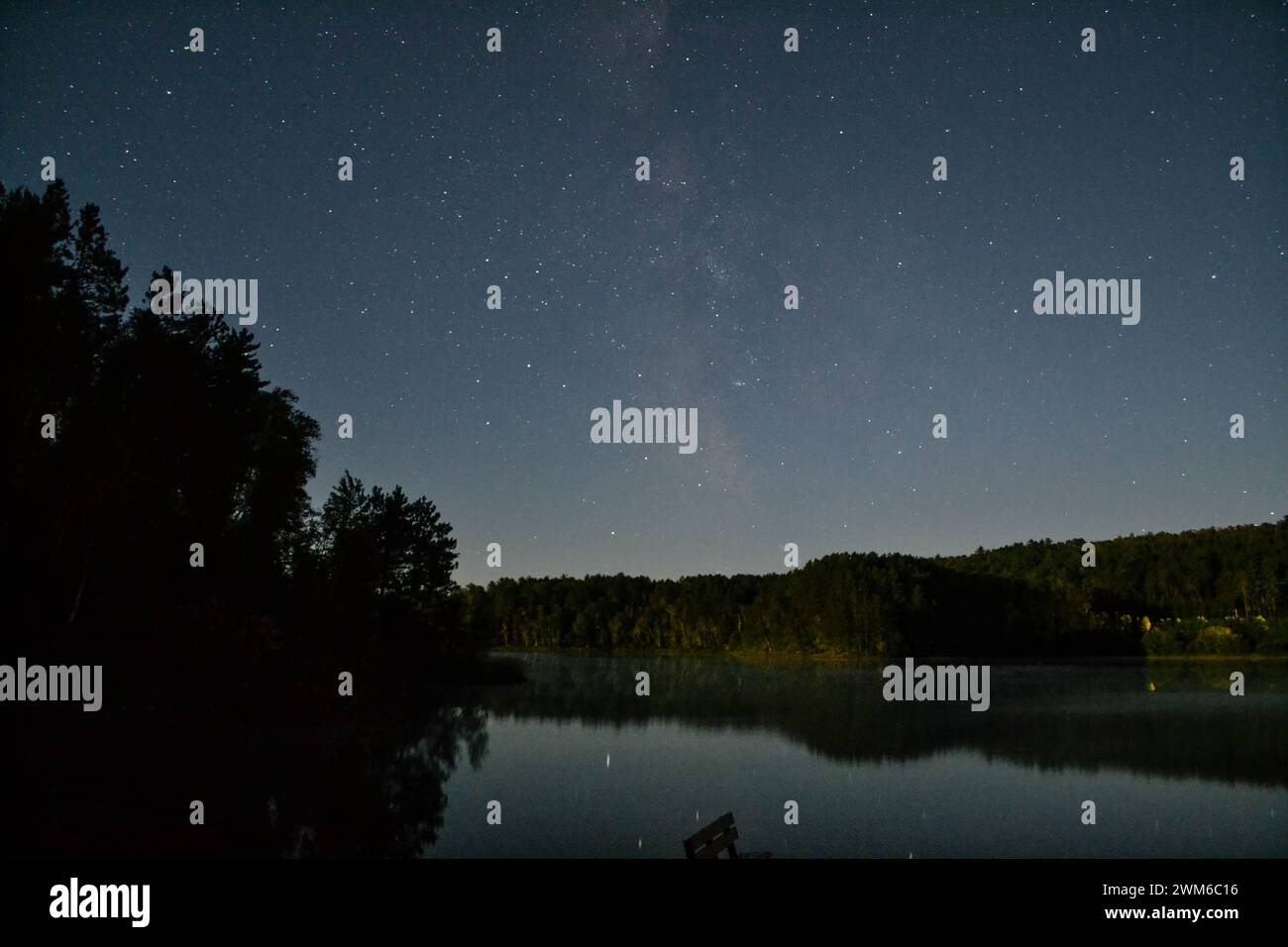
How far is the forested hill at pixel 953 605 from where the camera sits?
7500cm

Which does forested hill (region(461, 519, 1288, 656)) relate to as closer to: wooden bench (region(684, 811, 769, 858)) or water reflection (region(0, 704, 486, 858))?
water reflection (region(0, 704, 486, 858))

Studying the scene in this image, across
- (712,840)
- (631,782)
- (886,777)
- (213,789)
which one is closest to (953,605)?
(886,777)

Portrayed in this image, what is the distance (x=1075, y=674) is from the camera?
60.8 meters

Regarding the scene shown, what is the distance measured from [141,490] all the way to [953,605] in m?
89.6

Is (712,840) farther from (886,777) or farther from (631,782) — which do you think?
(886,777)

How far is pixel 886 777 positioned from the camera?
22.5 m

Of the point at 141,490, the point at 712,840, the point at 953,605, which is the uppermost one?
the point at 141,490

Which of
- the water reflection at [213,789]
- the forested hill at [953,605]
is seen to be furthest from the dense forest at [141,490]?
the forested hill at [953,605]

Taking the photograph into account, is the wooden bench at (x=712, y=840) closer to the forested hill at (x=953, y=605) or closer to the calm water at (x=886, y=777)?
the calm water at (x=886, y=777)

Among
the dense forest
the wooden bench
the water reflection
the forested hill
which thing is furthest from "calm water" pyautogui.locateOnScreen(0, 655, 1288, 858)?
the forested hill

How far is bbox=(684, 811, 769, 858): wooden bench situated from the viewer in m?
7.82

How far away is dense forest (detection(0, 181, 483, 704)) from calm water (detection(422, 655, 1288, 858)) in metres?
7.80
